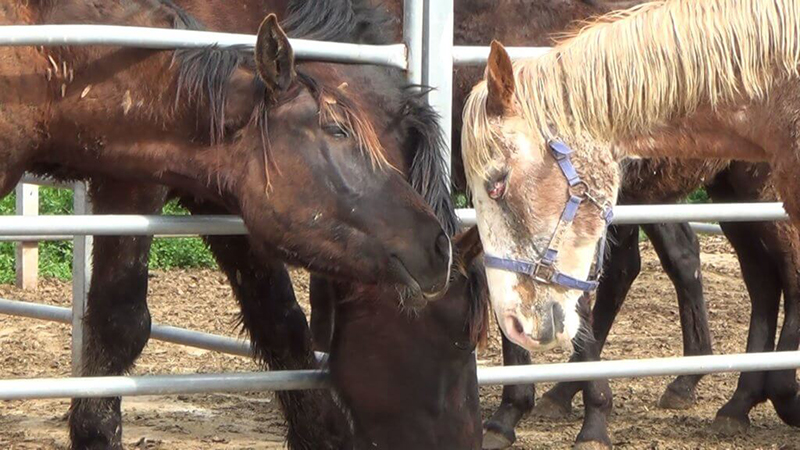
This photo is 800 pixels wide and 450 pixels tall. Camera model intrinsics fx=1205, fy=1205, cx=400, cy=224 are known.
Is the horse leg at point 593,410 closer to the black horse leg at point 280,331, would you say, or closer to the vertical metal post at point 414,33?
the black horse leg at point 280,331

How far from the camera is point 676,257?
5906 millimetres

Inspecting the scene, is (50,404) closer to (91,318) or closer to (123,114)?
(91,318)

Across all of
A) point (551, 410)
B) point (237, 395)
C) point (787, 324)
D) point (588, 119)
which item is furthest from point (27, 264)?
point (588, 119)

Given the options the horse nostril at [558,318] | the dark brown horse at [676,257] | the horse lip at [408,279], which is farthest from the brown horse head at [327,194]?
the dark brown horse at [676,257]

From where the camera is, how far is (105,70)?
3.39m

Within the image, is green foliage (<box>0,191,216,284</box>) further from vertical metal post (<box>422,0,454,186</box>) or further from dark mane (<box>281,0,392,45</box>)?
vertical metal post (<box>422,0,454,186</box>)

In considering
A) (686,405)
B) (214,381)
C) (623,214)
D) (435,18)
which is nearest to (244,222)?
(214,381)

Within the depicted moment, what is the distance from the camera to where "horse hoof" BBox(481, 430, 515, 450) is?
4.91m

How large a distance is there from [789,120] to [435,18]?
3.35 feet

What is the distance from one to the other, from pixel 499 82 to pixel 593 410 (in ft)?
7.17

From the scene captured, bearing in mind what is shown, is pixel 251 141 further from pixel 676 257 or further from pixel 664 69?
pixel 676 257

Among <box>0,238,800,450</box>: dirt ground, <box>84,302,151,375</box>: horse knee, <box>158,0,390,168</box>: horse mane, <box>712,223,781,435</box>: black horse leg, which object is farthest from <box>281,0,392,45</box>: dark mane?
<box>712,223,781,435</box>: black horse leg

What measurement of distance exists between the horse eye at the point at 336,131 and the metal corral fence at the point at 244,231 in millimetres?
220

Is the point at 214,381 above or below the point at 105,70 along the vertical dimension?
below
